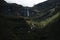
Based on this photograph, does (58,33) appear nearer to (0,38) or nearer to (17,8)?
(0,38)

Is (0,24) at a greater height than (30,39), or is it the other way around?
(0,24)

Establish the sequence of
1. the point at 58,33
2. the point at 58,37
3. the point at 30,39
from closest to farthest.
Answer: the point at 58,37 → the point at 58,33 → the point at 30,39

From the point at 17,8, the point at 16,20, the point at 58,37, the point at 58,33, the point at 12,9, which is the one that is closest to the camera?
the point at 58,37

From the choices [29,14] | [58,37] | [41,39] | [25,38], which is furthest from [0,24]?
[29,14]

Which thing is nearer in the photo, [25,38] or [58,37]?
[58,37]

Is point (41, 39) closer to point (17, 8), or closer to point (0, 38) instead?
point (0, 38)

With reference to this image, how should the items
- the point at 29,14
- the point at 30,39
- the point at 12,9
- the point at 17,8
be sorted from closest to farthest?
1. the point at 30,39
2. the point at 12,9
3. the point at 17,8
4. the point at 29,14

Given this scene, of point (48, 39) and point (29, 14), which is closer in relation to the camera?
point (48, 39)

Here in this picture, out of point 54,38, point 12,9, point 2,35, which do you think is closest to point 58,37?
point 54,38

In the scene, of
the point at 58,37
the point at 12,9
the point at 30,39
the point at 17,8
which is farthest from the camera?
the point at 17,8
